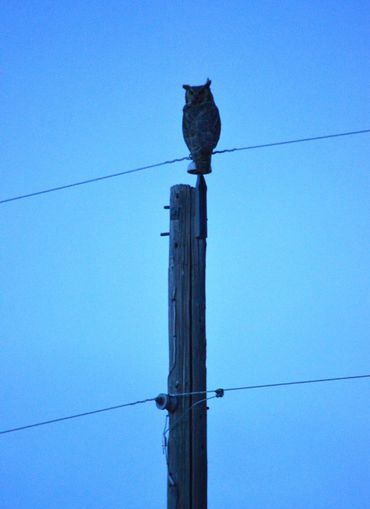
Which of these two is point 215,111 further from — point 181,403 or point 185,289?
point 181,403

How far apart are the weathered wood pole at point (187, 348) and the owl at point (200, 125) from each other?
20cm

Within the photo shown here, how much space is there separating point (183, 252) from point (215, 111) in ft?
3.89

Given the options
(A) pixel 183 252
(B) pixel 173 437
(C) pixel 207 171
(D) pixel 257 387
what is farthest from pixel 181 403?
(C) pixel 207 171

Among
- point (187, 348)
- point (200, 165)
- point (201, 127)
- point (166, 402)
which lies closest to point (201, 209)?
point (200, 165)

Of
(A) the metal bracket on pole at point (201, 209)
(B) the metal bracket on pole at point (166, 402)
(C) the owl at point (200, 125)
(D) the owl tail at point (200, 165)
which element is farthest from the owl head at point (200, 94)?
(B) the metal bracket on pole at point (166, 402)

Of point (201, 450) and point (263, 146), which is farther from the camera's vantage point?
point (263, 146)

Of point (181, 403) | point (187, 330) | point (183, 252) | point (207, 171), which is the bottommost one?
point (181, 403)

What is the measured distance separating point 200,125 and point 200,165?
0.33 m

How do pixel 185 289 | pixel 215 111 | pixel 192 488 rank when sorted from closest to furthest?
pixel 192 488 < pixel 185 289 < pixel 215 111

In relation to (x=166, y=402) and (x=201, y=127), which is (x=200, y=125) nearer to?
(x=201, y=127)

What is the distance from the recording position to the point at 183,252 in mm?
5477

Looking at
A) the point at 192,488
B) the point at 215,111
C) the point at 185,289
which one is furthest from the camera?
the point at 215,111

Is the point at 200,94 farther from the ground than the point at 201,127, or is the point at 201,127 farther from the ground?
the point at 200,94

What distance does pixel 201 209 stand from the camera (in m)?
5.52
